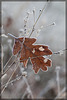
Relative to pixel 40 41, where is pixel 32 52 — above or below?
below

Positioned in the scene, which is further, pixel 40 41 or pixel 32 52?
pixel 40 41

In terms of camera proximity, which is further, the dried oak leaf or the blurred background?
the blurred background

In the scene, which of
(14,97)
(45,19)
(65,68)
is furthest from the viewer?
(45,19)

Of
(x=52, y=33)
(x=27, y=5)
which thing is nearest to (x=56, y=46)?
(x=52, y=33)

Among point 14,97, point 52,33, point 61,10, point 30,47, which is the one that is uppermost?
point 61,10

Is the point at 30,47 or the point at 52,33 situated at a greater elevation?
the point at 52,33

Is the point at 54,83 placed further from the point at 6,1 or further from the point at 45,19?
the point at 6,1

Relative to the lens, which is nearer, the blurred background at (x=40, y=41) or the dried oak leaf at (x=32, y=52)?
the dried oak leaf at (x=32, y=52)

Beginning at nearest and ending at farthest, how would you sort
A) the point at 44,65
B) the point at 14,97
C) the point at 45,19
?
the point at 44,65 → the point at 14,97 → the point at 45,19
